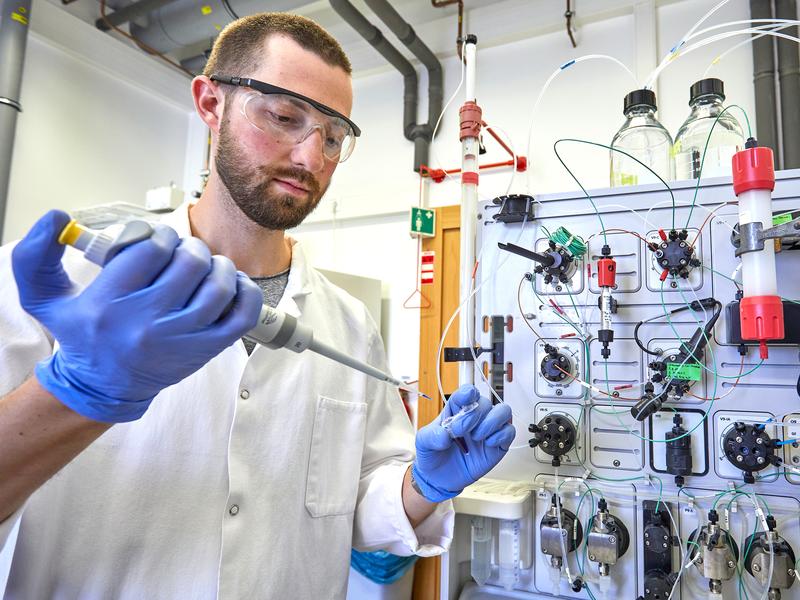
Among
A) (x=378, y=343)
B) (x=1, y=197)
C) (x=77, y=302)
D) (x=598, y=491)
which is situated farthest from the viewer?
(x=1, y=197)

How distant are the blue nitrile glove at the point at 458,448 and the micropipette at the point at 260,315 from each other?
0.14 m

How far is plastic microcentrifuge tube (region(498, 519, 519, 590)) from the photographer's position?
1.20m

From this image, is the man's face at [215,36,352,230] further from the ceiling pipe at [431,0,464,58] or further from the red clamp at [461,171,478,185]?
the ceiling pipe at [431,0,464,58]

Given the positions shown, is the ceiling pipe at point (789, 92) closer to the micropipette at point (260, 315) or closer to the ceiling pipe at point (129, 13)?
the micropipette at point (260, 315)

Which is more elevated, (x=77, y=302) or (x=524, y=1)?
(x=524, y=1)

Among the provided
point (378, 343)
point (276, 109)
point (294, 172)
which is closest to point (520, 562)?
point (378, 343)

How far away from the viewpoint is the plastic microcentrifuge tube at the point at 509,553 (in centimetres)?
120

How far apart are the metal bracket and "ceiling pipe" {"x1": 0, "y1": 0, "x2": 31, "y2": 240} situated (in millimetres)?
2899

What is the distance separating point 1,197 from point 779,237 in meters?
2.96

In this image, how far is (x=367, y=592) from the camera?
80.5 inches

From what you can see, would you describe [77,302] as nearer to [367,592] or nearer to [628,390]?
[628,390]

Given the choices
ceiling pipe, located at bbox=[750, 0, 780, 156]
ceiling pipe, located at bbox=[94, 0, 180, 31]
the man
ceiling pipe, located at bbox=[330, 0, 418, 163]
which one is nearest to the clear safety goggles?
the man

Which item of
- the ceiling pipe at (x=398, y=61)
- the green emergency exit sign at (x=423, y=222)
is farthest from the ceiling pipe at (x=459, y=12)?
the green emergency exit sign at (x=423, y=222)

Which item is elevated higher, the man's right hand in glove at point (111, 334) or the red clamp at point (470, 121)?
the red clamp at point (470, 121)
